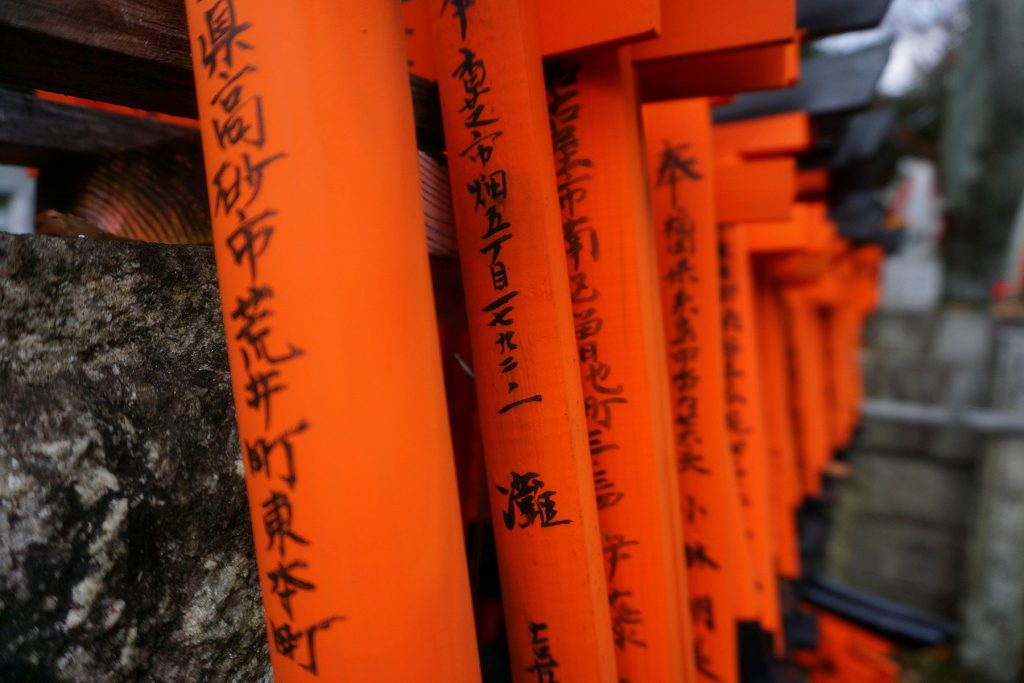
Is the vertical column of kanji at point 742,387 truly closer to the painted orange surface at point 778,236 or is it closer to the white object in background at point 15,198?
the painted orange surface at point 778,236

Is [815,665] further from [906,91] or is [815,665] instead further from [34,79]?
[906,91]

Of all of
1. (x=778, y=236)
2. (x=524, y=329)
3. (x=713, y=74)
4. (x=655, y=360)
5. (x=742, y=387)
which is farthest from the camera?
(x=778, y=236)

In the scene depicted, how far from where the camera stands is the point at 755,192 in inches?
122

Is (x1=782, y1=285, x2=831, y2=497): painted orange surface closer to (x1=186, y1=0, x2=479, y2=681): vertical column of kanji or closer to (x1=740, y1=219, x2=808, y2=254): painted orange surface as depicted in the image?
(x1=740, y1=219, x2=808, y2=254): painted orange surface

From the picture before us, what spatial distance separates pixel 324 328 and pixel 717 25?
1.34 meters

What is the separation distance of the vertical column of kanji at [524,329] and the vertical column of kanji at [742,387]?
2057 mm

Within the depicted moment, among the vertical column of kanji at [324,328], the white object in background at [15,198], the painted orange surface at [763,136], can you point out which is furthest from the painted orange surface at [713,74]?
the white object in background at [15,198]

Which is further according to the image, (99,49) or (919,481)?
(919,481)

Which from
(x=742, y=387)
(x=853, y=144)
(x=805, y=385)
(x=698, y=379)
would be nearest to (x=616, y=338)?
(x=698, y=379)

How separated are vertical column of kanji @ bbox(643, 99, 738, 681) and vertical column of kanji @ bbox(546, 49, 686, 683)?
74 centimetres

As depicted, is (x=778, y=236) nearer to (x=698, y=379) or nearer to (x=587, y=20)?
(x=698, y=379)

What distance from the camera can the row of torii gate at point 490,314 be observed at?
1.01 m

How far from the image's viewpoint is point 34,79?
131cm

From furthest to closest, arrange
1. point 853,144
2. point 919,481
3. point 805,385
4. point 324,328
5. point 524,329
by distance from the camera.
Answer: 1. point 919,481
2. point 805,385
3. point 853,144
4. point 524,329
5. point 324,328
